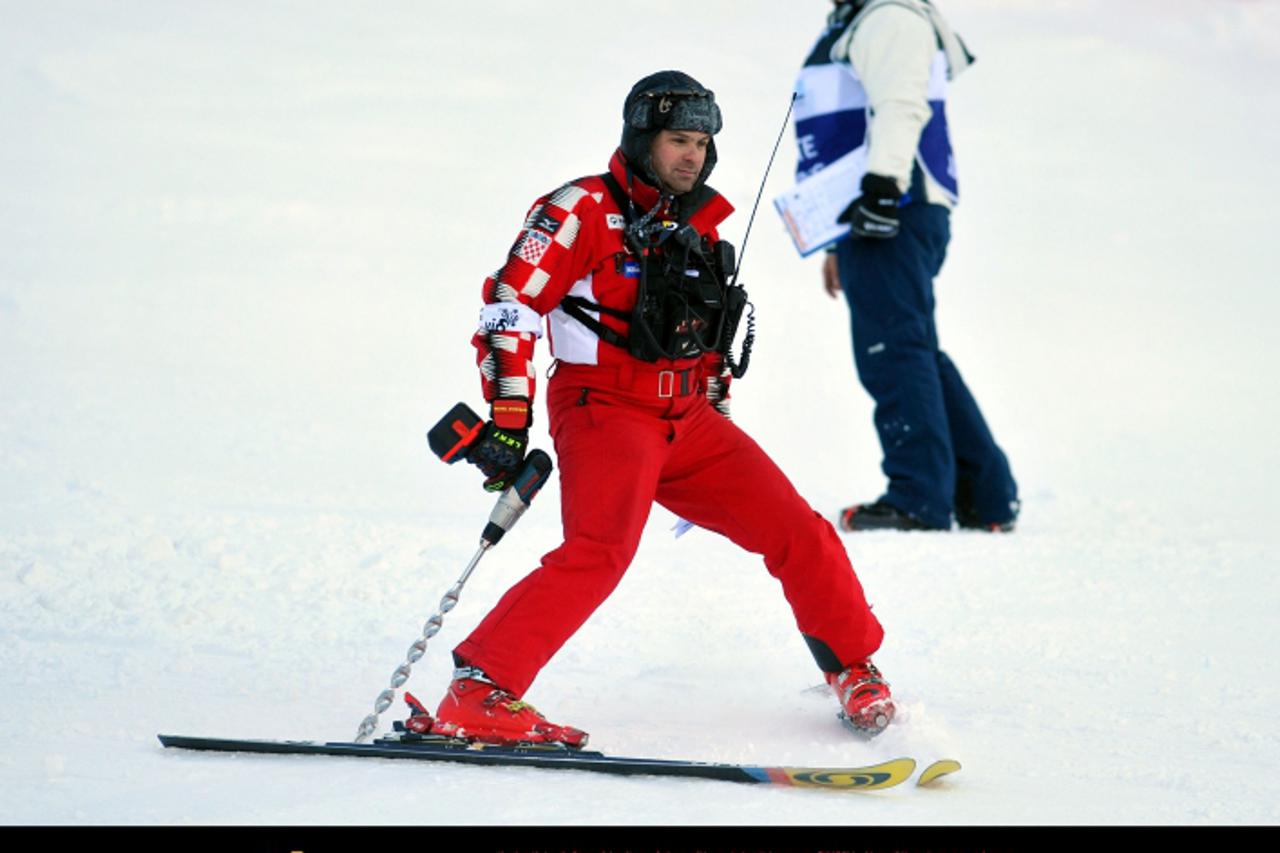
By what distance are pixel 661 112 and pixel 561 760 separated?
1.53 m

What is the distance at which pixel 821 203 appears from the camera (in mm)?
6535

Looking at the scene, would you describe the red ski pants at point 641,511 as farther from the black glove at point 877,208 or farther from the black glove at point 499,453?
the black glove at point 877,208

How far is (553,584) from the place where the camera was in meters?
3.44

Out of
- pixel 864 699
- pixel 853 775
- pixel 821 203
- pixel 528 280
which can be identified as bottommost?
pixel 853 775

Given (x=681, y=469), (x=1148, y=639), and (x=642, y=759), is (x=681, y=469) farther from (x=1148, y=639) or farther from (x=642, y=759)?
(x=1148, y=639)

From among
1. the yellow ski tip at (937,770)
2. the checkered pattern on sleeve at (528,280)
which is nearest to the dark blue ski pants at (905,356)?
the checkered pattern on sleeve at (528,280)

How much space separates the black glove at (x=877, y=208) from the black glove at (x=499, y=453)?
3122mm

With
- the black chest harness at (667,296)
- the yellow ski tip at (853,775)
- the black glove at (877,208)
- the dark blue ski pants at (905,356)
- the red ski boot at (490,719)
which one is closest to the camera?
the yellow ski tip at (853,775)

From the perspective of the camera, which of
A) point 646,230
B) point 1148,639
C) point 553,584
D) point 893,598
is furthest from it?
point 893,598

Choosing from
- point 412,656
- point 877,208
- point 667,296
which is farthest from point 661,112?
point 877,208

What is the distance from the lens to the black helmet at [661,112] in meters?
3.71

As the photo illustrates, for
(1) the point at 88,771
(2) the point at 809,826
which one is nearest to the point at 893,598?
(2) the point at 809,826

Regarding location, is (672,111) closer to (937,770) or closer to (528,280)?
(528,280)
